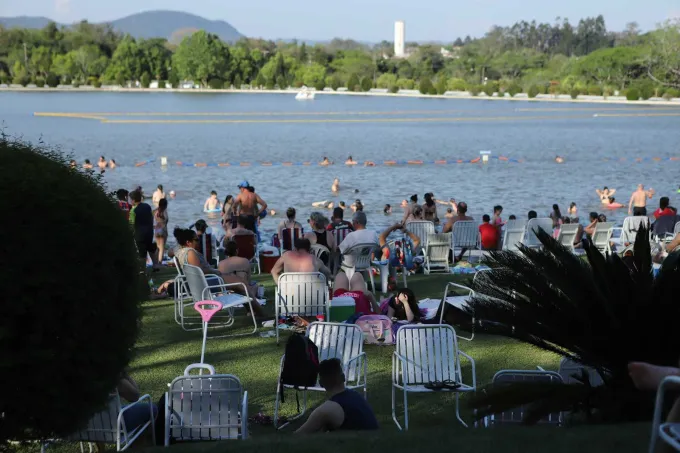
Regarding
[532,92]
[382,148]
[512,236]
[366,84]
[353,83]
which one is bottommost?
[382,148]

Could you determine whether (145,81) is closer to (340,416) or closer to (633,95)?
(633,95)

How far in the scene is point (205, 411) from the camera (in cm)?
554

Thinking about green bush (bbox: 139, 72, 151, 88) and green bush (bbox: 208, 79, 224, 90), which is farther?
green bush (bbox: 208, 79, 224, 90)

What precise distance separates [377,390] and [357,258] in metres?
3.32

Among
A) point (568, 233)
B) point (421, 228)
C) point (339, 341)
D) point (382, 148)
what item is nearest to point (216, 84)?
point (382, 148)

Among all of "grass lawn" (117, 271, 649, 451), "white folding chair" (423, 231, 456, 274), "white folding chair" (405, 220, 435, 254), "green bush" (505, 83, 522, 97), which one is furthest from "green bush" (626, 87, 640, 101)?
"grass lawn" (117, 271, 649, 451)

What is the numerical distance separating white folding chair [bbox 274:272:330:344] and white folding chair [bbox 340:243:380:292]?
1.76 meters

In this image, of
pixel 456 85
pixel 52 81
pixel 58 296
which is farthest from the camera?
pixel 52 81

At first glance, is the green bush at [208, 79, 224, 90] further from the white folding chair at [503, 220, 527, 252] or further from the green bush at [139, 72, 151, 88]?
the white folding chair at [503, 220, 527, 252]

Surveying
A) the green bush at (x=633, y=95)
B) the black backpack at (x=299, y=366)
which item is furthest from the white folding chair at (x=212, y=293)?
the green bush at (x=633, y=95)

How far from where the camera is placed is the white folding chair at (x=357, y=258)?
10672 millimetres

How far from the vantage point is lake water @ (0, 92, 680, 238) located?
33.1 meters

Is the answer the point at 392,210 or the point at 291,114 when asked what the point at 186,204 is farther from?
the point at 291,114

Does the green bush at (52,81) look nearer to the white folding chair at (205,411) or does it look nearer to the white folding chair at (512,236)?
the white folding chair at (512,236)
